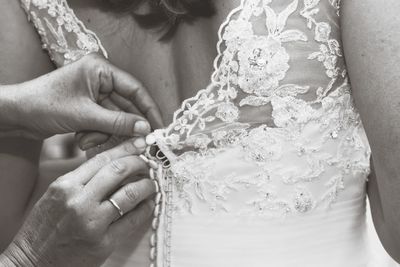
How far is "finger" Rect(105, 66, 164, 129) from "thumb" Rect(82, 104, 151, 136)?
26mm

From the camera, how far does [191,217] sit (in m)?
1.38

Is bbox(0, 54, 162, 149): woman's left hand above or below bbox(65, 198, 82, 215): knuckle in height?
above

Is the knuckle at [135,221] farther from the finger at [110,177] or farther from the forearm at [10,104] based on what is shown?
the forearm at [10,104]

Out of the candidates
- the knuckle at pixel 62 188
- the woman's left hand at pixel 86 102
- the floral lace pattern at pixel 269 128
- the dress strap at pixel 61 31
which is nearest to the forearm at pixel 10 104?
the woman's left hand at pixel 86 102

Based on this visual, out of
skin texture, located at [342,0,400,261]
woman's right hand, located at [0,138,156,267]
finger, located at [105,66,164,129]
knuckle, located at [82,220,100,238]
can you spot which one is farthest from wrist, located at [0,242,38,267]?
skin texture, located at [342,0,400,261]

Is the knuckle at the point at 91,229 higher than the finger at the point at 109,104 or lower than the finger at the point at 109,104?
lower

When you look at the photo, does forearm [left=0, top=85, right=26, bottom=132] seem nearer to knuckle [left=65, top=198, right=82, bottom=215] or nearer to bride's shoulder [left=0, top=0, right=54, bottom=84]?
bride's shoulder [left=0, top=0, right=54, bottom=84]

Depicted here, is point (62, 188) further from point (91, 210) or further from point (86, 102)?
point (86, 102)

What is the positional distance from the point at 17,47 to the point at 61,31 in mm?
147

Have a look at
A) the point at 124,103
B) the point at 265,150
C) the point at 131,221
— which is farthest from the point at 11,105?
the point at 265,150

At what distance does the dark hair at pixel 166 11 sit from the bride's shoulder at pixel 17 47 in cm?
24

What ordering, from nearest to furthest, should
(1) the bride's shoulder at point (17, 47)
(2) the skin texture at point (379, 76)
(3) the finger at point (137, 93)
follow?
(2) the skin texture at point (379, 76) < (3) the finger at point (137, 93) < (1) the bride's shoulder at point (17, 47)

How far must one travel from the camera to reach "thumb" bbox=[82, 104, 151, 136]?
1.35 m

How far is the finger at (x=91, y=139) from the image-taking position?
141 centimetres
